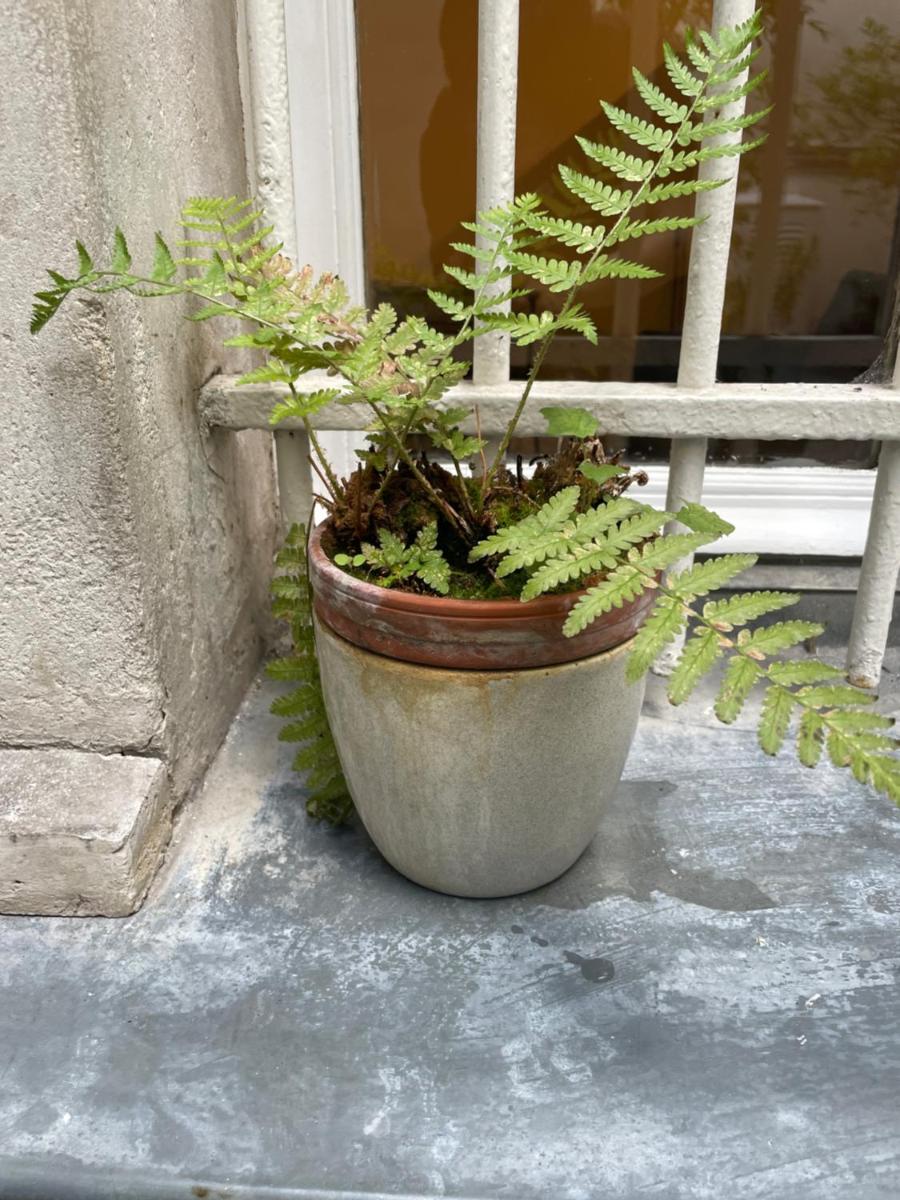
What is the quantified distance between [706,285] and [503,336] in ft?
1.21

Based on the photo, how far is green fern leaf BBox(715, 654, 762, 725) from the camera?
1065 mm

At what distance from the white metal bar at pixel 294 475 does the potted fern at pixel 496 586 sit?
320 millimetres

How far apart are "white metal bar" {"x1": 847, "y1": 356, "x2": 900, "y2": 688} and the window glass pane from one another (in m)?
0.70

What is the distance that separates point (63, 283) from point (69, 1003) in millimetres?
988

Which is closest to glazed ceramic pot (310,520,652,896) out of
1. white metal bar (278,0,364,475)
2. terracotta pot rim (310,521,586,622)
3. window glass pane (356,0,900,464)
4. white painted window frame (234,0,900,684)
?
terracotta pot rim (310,521,586,622)

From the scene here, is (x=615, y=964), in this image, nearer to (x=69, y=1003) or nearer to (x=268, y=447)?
(x=69, y=1003)

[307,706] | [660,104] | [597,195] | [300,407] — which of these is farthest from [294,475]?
[660,104]

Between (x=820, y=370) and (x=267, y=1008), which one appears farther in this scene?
(x=820, y=370)

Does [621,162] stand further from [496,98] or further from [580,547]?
[580,547]

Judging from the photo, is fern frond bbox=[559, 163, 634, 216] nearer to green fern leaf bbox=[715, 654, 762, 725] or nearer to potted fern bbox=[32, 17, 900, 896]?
potted fern bbox=[32, 17, 900, 896]

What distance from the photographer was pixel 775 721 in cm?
106

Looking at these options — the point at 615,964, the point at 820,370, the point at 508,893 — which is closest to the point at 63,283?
the point at 508,893

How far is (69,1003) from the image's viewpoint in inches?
53.2

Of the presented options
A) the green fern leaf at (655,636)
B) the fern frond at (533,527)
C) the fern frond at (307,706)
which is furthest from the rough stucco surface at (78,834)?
the green fern leaf at (655,636)
